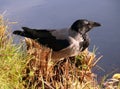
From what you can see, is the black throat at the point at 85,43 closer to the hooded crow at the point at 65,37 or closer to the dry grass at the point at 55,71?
the hooded crow at the point at 65,37

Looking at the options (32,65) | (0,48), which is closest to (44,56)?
(32,65)

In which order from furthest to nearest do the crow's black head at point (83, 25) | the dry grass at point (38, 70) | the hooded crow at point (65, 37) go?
the crow's black head at point (83, 25), the hooded crow at point (65, 37), the dry grass at point (38, 70)

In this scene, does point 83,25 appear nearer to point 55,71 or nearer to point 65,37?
point 65,37

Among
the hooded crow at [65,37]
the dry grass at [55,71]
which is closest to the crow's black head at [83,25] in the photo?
the hooded crow at [65,37]

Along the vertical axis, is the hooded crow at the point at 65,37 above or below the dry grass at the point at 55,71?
above

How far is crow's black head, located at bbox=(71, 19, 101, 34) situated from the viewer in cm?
539

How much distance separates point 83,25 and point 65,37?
39cm

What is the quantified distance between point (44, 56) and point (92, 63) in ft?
2.28

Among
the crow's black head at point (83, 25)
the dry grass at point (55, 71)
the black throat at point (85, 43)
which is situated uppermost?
the crow's black head at point (83, 25)

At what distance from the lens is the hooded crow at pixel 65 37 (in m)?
5.16

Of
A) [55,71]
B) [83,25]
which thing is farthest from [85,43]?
[55,71]

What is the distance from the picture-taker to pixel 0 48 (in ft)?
16.9

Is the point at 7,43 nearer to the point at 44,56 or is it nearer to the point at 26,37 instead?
the point at 26,37

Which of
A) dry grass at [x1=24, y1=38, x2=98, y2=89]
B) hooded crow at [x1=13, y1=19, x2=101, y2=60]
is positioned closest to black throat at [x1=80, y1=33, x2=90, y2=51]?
hooded crow at [x1=13, y1=19, x2=101, y2=60]
